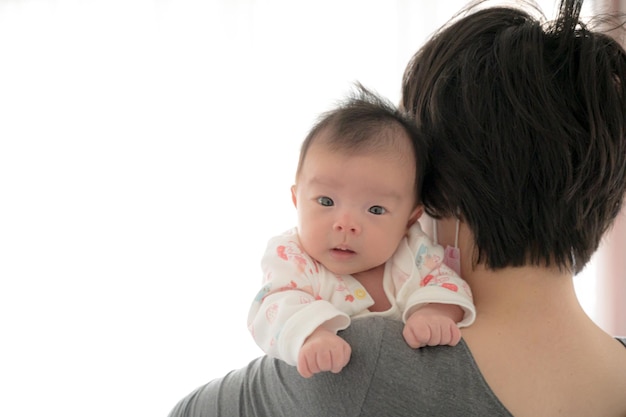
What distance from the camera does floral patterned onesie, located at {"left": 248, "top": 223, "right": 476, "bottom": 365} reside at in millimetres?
964

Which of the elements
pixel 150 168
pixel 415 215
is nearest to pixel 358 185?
pixel 415 215

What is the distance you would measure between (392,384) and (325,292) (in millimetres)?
209

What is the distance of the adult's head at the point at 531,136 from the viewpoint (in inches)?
40.4

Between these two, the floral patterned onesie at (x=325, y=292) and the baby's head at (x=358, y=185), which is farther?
the baby's head at (x=358, y=185)

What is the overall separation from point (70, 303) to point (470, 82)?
2.14m

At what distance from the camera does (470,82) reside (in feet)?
3.46

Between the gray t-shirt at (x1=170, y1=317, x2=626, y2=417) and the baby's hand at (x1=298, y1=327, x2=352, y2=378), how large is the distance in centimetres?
4

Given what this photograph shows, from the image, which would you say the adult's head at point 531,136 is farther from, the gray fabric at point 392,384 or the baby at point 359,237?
the gray fabric at point 392,384

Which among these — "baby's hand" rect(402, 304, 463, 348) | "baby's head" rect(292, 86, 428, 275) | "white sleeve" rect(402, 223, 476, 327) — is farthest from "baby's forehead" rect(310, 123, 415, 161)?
"baby's hand" rect(402, 304, 463, 348)

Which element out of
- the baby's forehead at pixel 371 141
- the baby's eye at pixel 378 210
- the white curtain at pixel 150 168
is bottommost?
the white curtain at pixel 150 168

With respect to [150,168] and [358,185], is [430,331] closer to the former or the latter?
[358,185]

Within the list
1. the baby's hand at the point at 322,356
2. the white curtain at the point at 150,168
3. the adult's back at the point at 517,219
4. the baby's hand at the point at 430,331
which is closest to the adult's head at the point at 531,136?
the adult's back at the point at 517,219

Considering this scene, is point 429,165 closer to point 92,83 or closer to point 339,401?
point 339,401

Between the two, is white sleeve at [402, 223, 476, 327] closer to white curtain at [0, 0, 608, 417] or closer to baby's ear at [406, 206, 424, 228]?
baby's ear at [406, 206, 424, 228]
